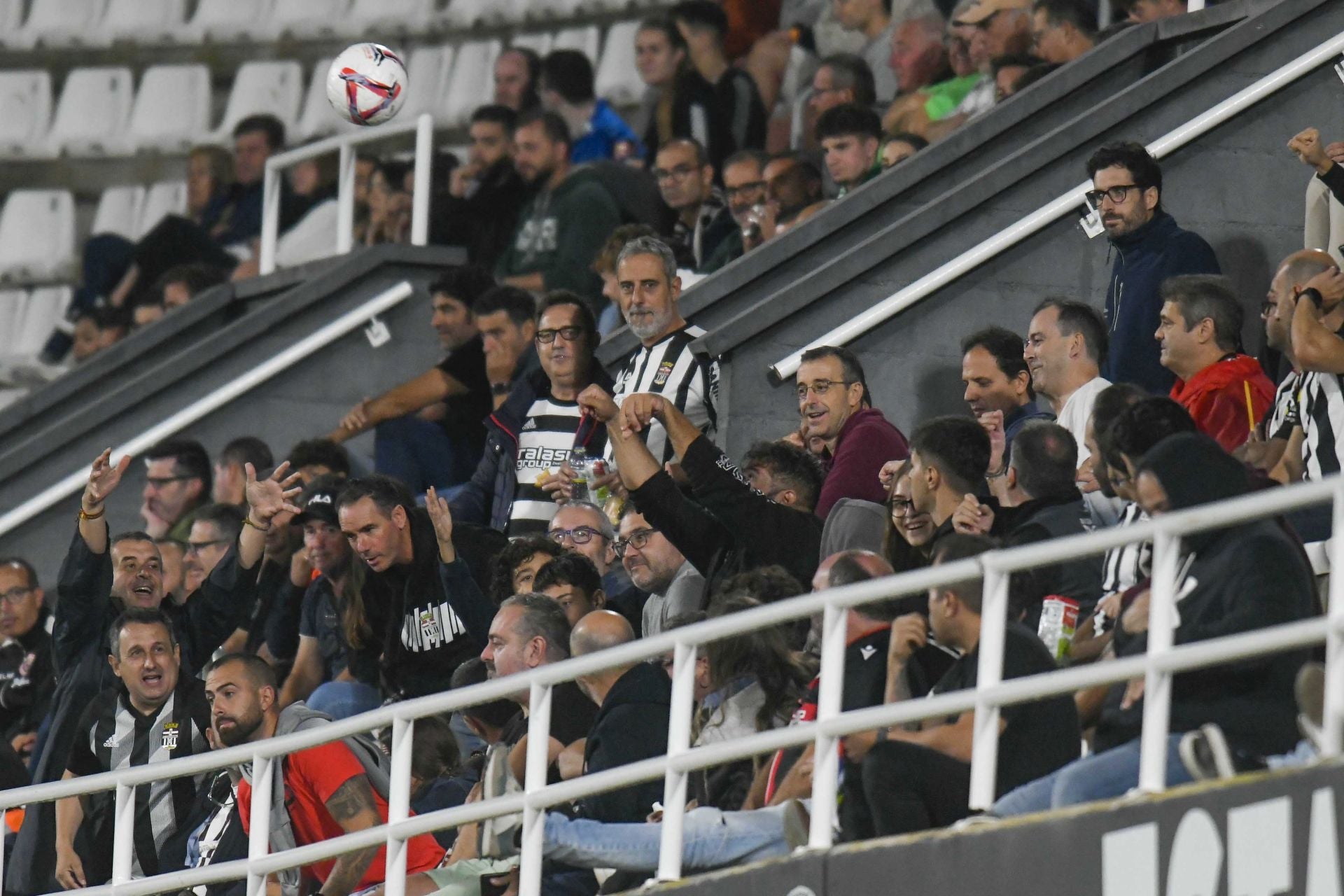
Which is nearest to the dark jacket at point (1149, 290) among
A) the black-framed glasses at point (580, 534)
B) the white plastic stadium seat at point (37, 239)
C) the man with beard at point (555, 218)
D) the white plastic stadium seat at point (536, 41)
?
the black-framed glasses at point (580, 534)

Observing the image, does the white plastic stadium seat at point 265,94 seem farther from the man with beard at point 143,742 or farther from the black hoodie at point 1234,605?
the black hoodie at point 1234,605

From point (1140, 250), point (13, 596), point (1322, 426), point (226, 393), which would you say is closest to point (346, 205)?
point (226, 393)

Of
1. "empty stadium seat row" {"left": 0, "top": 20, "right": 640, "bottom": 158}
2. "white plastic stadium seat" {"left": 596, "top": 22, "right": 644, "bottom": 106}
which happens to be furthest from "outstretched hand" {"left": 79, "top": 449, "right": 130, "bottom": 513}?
"empty stadium seat row" {"left": 0, "top": 20, "right": 640, "bottom": 158}

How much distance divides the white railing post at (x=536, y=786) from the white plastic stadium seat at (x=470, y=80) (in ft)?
37.1

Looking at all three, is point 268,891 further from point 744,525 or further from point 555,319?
point 555,319

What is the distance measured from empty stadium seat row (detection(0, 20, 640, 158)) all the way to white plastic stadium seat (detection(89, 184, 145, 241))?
28cm

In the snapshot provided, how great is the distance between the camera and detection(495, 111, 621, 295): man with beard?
13547 mm

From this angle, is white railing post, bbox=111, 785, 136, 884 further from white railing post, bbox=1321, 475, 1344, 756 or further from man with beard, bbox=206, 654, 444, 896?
white railing post, bbox=1321, 475, 1344, 756

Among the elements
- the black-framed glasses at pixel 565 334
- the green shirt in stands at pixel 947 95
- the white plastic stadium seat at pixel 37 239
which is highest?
the white plastic stadium seat at pixel 37 239

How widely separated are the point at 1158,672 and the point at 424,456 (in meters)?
7.13

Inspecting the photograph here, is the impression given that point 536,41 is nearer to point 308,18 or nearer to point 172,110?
point 308,18

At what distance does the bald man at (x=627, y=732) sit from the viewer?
7727 millimetres

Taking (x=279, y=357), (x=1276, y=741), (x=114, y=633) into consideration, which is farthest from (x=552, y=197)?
(x=1276, y=741)

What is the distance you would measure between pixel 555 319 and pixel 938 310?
5.31 ft
